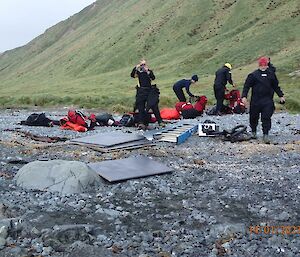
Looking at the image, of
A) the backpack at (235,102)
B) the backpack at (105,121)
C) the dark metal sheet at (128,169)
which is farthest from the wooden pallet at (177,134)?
the backpack at (235,102)

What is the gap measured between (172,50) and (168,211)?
83.3 m

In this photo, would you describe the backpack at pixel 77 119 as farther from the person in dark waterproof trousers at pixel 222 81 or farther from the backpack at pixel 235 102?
the backpack at pixel 235 102

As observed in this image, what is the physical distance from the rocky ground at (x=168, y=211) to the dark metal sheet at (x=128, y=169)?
227mm

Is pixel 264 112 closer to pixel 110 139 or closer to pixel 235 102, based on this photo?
pixel 110 139

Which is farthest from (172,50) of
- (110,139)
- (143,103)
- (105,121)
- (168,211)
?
(168,211)

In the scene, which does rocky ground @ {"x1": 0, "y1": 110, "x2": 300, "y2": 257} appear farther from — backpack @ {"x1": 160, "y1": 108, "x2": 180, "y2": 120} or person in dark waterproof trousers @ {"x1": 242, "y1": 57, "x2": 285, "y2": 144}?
backpack @ {"x1": 160, "y1": 108, "x2": 180, "y2": 120}

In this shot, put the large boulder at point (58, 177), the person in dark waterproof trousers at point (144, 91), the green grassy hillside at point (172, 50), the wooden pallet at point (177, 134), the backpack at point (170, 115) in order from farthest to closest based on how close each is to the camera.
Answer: the green grassy hillside at point (172, 50)
the backpack at point (170, 115)
the person in dark waterproof trousers at point (144, 91)
the wooden pallet at point (177, 134)
the large boulder at point (58, 177)

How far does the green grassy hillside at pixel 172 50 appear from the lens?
44.6 m

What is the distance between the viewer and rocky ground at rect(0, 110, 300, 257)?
662 centimetres

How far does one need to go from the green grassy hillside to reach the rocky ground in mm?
18099

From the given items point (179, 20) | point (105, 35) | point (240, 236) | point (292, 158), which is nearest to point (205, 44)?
point (179, 20)

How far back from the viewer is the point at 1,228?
665cm

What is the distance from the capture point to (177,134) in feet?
51.4

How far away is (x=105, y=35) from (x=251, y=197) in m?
116
